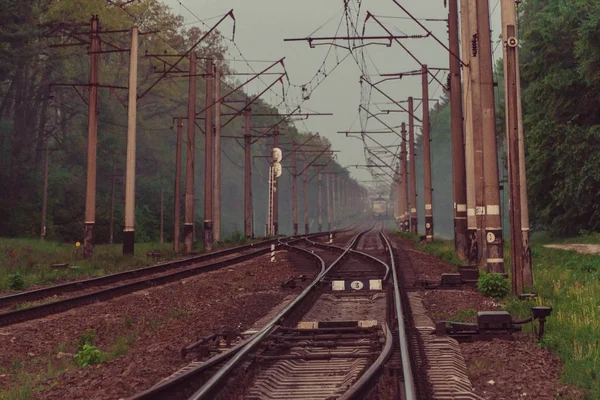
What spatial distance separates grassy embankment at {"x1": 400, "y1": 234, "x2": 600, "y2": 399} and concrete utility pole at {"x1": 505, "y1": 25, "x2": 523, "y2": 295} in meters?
0.57

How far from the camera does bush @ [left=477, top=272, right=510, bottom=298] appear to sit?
14.5 m

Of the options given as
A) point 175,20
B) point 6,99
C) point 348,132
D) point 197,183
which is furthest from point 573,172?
point 197,183

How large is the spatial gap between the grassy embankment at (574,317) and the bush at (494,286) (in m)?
0.59

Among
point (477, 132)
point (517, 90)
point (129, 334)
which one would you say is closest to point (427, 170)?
point (477, 132)

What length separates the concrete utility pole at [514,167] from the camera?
13930 mm

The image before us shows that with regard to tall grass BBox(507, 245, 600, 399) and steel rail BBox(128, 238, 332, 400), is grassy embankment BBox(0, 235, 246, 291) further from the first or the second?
tall grass BBox(507, 245, 600, 399)

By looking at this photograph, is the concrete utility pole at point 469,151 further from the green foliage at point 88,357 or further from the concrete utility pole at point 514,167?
the green foliage at point 88,357

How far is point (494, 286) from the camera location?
47.6 ft

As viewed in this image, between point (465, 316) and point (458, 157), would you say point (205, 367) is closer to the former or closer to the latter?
point (465, 316)

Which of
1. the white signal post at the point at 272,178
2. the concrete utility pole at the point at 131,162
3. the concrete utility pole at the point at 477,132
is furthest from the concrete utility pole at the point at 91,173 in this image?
the white signal post at the point at 272,178

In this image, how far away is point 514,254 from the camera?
1415cm

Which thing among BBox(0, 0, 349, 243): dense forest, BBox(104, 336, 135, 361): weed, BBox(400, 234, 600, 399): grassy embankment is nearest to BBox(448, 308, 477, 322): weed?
BBox(400, 234, 600, 399): grassy embankment

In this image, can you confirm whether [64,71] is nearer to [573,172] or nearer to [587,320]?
[573,172]

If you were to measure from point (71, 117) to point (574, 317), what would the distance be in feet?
185
